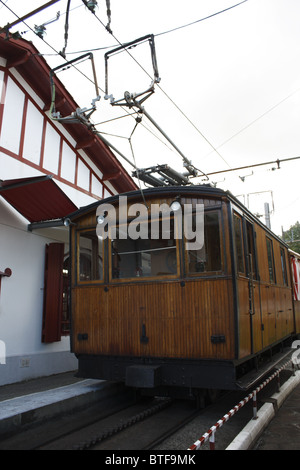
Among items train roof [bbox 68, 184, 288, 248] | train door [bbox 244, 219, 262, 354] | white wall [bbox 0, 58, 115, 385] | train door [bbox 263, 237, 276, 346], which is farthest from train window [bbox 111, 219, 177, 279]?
white wall [bbox 0, 58, 115, 385]

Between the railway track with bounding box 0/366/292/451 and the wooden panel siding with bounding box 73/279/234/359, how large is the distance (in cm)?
94

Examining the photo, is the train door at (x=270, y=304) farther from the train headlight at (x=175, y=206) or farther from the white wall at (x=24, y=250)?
the white wall at (x=24, y=250)

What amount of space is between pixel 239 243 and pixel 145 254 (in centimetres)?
142

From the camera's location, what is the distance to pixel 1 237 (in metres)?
7.39

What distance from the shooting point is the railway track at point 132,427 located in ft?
13.8

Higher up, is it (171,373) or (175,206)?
(175,206)

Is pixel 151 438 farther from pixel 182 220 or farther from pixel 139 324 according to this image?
pixel 182 220

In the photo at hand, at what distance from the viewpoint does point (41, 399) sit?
527cm

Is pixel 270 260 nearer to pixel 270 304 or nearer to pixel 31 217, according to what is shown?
pixel 270 304

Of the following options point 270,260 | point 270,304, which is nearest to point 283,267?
point 270,260

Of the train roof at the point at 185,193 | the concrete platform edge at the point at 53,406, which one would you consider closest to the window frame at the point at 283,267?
the train roof at the point at 185,193

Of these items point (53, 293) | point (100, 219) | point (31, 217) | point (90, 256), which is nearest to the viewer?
point (100, 219)

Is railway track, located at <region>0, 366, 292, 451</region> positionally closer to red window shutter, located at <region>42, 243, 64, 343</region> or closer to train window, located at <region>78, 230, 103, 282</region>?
train window, located at <region>78, 230, 103, 282</region>

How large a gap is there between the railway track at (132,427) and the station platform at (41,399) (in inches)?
4.3
